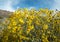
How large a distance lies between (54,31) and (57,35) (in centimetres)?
44

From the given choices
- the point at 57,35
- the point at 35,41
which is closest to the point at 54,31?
the point at 57,35

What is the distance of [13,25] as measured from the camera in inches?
754

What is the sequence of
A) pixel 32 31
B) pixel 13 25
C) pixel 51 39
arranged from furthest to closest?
pixel 51 39 → pixel 32 31 → pixel 13 25

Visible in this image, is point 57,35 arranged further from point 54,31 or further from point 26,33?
point 26,33

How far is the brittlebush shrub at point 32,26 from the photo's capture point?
19375 mm

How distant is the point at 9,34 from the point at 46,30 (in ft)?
10.9

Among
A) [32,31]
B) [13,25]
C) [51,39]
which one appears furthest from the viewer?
[51,39]

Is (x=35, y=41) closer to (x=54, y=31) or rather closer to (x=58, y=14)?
(x=54, y=31)

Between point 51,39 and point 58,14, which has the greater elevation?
point 58,14

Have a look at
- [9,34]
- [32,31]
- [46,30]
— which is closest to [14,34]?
[9,34]

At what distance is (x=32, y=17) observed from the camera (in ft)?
67.7

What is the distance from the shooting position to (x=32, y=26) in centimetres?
2008

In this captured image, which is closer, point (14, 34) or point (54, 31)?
point (14, 34)

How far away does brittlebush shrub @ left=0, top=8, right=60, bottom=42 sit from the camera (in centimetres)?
1938
